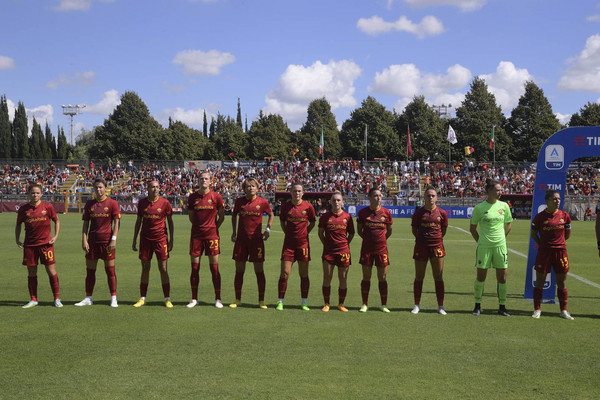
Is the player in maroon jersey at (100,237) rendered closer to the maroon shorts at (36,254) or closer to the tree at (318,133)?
the maroon shorts at (36,254)

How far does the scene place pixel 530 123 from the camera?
219ft

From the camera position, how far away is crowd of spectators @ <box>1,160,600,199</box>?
45.1 meters

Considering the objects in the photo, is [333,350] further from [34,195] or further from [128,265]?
[128,265]

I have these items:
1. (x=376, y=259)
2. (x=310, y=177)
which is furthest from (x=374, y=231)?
(x=310, y=177)

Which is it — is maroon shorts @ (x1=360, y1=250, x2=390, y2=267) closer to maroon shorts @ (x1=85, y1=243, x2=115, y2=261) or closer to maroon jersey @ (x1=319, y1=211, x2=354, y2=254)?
maroon jersey @ (x1=319, y1=211, x2=354, y2=254)

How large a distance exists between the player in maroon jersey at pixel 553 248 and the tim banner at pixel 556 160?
2.93ft

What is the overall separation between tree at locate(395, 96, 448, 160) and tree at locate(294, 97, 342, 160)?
10.7 meters

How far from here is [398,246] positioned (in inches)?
788

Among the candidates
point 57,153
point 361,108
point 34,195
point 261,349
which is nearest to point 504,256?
point 261,349

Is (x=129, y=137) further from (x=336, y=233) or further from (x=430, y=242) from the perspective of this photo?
(x=430, y=242)

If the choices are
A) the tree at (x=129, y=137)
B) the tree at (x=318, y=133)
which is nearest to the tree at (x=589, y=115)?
the tree at (x=318, y=133)

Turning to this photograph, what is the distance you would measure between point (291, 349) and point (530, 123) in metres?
68.8

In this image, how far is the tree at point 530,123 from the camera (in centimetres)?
6638

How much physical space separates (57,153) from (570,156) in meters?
103
